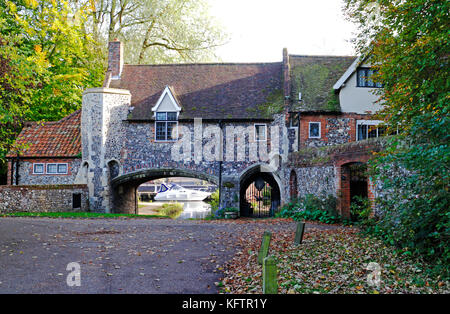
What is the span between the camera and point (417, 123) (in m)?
7.44

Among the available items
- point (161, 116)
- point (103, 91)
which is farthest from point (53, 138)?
point (161, 116)

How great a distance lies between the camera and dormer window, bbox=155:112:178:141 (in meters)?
22.4

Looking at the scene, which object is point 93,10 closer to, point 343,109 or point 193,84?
point 193,84

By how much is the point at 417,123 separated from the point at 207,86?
18.0m

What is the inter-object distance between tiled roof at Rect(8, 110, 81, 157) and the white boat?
22890 millimetres

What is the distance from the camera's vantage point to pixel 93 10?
27.1m

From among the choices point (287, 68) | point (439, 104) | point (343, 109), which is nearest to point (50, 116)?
point (287, 68)

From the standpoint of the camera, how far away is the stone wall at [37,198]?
63.1 feet

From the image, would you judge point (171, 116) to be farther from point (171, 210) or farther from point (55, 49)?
point (171, 210)

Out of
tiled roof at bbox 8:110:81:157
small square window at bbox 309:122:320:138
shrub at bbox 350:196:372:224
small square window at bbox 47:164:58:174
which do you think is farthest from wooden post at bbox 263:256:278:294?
small square window at bbox 47:164:58:174

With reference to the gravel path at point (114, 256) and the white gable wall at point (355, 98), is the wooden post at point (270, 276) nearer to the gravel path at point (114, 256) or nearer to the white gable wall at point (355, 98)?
the gravel path at point (114, 256)

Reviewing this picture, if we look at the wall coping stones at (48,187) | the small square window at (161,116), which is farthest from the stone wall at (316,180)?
the wall coping stones at (48,187)

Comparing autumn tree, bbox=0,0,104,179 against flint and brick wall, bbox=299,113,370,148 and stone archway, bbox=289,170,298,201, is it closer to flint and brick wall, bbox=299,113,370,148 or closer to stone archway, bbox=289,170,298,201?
stone archway, bbox=289,170,298,201
